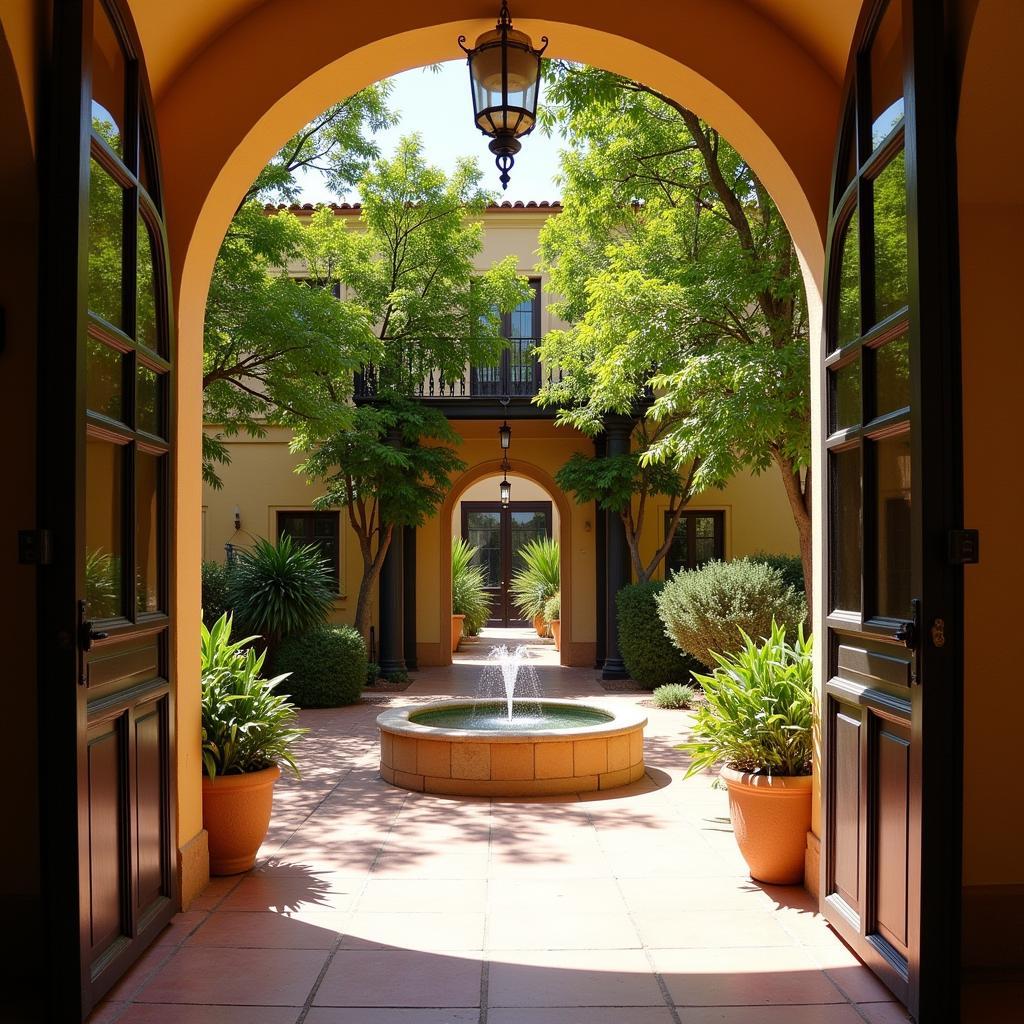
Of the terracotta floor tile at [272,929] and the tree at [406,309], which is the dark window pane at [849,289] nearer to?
the terracotta floor tile at [272,929]

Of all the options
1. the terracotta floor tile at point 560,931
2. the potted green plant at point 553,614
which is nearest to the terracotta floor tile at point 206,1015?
the terracotta floor tile at point 560,931

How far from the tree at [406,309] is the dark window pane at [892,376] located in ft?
32.3

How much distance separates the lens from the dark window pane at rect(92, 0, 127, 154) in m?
3.50

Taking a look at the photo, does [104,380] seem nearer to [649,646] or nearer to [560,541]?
[649,646]

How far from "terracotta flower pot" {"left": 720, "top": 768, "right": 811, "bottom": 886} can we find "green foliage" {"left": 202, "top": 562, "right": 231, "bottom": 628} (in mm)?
8764

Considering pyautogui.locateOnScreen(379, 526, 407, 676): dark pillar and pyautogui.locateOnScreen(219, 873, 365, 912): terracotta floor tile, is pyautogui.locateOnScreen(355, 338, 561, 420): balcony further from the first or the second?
pyautogui.locateOnScreen(219, 873, 365, 912): terracotta floor tile

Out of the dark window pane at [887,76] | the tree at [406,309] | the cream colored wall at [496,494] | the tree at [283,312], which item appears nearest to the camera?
the dark window pane at [887,76]

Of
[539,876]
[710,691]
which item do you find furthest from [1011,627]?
[539,876]

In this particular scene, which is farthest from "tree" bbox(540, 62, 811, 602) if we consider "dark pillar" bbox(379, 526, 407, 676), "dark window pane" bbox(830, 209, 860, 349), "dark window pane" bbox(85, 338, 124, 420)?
"dark window pane" bbox(85, 338, 124, 420)

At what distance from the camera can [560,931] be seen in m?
4.22

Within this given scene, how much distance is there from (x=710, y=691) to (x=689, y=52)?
10.4 ft

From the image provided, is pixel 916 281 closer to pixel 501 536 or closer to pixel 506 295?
pixel 506 295

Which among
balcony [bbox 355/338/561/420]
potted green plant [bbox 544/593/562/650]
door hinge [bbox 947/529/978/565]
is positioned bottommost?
potted green plant [bbox 544/593/562/650]

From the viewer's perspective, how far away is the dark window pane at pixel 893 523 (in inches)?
134
